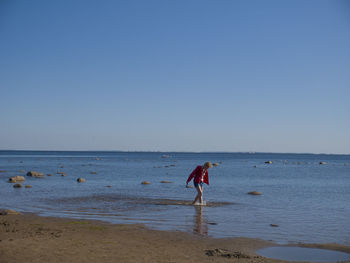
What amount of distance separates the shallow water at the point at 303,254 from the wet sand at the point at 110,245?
0.42 metres

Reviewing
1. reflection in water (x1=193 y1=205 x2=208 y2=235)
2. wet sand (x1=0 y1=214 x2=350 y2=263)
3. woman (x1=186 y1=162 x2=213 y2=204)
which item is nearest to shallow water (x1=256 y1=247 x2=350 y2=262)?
wet sand (x1=0 y1=214 x2=350 y2=263)

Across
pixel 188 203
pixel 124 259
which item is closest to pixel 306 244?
pixel 124 259

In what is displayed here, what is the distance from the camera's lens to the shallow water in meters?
9.73

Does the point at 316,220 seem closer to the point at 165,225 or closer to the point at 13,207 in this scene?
the point at 165,225

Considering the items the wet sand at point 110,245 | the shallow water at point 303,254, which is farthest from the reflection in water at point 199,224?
the shallow water at point 303,254

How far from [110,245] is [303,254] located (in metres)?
5.24

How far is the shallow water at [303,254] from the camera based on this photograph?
9.73m

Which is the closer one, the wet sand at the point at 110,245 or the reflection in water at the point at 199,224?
the wet sand at the point at 110,245

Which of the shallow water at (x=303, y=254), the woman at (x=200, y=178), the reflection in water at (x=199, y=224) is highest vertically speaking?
the woman at (x=200, y=178)

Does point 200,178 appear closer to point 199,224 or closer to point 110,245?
point 199,224

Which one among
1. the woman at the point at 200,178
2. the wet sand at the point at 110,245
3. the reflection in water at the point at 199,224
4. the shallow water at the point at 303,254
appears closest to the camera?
the wet sand at the point at 110,245

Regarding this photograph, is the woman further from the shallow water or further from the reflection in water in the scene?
the shallow water

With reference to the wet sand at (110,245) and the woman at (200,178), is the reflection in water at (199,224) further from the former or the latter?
the woman at (200,178)

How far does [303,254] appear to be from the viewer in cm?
1020
